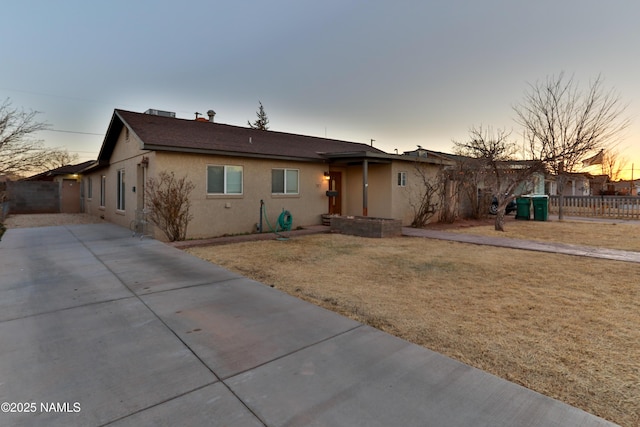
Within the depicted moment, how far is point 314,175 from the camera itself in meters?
12.9

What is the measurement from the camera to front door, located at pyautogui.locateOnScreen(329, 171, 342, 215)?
13938 mm

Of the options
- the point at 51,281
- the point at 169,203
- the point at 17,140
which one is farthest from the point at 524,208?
the point at 17,140

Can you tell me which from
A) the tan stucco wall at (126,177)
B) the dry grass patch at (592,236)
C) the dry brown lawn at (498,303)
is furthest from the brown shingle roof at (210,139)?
the dry grass patch at (592,236)

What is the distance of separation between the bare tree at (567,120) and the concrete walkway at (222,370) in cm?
1268

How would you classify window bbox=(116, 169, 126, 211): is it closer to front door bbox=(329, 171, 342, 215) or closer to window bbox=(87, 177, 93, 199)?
window bbox=(87, 177, 93, 199)

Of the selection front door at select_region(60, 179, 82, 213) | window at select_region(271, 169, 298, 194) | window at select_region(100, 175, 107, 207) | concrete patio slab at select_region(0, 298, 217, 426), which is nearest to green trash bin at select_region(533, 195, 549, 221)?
window at select_region(271, 169, 298, 194)

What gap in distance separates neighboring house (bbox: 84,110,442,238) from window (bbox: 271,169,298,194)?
38mm

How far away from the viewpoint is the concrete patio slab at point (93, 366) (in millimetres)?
2090

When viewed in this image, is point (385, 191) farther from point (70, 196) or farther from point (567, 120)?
point (70, 196)

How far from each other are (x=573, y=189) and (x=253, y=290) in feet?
124

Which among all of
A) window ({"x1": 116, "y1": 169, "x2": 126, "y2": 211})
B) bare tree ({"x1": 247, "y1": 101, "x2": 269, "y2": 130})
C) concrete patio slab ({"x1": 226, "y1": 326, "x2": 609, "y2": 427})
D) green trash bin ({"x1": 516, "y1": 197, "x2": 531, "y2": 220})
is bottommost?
concrete patio slab ({"x1": 226, "y1": 326, "x2": 609, "y2": 427})

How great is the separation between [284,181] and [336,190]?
3.17 metres

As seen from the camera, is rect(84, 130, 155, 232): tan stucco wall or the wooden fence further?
the wooden fence

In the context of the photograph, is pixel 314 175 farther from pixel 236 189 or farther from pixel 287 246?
pixel 287 246
